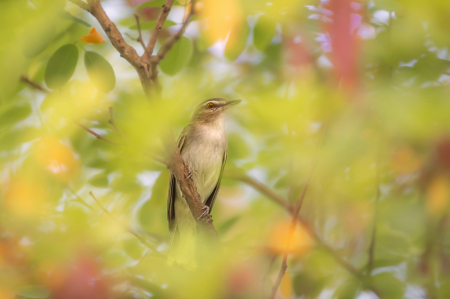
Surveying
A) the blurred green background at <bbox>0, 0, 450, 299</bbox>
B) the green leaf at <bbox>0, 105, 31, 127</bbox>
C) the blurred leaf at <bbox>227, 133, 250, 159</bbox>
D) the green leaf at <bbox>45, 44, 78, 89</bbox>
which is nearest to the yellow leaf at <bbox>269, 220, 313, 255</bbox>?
the blurred green background at <bbox>0, 0, 450, 299</bbox>

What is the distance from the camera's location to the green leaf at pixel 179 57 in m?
4.59

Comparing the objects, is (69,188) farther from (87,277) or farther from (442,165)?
(442,165)

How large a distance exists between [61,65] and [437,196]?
3.14 meters

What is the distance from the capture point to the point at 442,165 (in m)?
2.08

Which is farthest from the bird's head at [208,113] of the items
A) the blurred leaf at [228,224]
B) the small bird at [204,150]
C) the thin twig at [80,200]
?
the thin twig at [80,200]

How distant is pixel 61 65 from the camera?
3.79m

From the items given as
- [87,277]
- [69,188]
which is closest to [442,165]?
[87,277]

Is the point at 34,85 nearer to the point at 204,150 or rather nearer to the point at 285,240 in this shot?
the point at 285,240

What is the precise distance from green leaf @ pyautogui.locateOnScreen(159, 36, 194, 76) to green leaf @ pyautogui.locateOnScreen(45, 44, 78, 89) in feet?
3.44

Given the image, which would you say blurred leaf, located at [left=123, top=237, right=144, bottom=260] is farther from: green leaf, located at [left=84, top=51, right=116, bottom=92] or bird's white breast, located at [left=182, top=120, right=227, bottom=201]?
bird's white breast, located at [left=182, top=120, right=227, bottom=201]

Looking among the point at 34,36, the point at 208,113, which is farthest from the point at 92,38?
the point at 208,113

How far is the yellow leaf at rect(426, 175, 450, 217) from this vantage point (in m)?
2.12

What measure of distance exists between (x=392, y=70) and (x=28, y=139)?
8.33 feet

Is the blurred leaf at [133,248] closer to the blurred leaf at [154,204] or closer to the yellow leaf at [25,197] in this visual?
the yellow leaf at [25,197]
